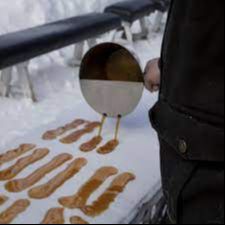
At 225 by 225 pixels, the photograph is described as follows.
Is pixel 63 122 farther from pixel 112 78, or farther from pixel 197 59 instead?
pixel 197 59

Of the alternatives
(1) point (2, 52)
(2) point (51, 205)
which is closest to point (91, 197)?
(2) point (51, 205)

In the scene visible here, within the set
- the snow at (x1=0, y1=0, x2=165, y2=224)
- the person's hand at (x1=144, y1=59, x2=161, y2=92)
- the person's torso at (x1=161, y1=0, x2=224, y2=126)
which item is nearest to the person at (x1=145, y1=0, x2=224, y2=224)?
the person's torso at (x1=161, y1=0, x2=224, y2=126)

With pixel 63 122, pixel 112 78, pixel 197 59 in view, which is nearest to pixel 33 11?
pixel 63 122

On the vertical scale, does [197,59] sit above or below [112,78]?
above

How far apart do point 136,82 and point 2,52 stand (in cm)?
87

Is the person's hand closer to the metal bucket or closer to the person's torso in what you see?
the person's torso

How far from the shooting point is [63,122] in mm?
2592

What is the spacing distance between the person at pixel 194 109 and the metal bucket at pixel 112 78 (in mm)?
1045

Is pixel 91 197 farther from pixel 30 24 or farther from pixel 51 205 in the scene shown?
pixel 30 24

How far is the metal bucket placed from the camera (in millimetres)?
1976

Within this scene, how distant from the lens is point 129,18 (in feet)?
13.6

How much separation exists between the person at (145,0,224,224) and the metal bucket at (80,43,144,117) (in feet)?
3.43

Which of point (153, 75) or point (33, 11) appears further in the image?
point (33, 11)

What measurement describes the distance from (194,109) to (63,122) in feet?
6.13
